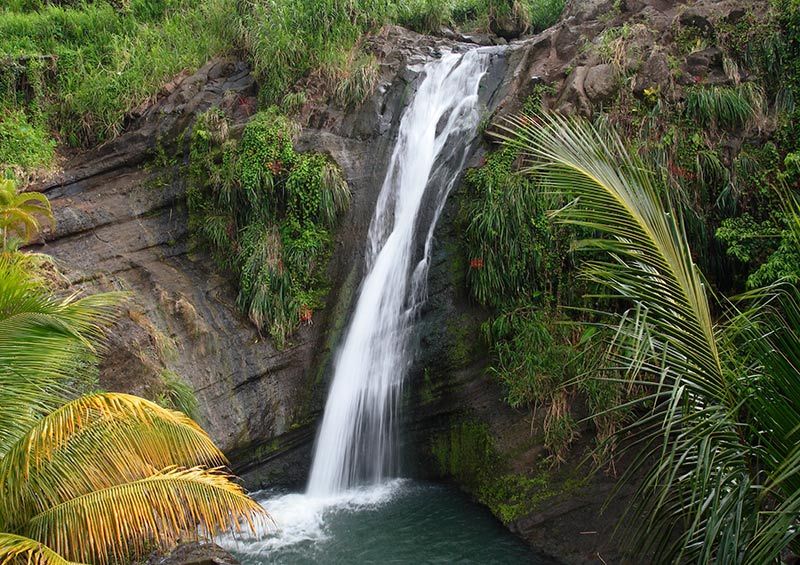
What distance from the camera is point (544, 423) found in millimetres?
7680

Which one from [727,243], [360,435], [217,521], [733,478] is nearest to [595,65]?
[727,243]

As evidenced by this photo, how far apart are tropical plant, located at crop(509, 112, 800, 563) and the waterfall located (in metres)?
4.74

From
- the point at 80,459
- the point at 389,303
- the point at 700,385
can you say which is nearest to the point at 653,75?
the point at 389,303

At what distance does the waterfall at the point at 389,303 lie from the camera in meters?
9.05

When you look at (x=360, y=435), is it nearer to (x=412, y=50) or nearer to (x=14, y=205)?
(x=14, y=205)

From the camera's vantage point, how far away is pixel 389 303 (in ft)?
30.9

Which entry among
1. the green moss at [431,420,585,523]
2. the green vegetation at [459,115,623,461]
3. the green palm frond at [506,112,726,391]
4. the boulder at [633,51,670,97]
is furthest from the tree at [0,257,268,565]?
the boulder at [633,51,670,97]

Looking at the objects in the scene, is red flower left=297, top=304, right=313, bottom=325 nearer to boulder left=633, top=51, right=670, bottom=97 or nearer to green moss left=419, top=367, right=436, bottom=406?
green moss left=419, top=367, right=436, bottom=406

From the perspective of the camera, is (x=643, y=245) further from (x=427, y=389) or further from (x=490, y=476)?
(x=427, y=389)

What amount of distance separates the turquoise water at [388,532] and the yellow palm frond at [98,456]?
9.77ft

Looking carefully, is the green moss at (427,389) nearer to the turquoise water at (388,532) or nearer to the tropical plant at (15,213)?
the turquoise water at (388,532)

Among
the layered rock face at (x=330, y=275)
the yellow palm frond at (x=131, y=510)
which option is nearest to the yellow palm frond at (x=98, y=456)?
the yellow palm frond at (x=131, y=510)

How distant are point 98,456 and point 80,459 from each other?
0.13 metres

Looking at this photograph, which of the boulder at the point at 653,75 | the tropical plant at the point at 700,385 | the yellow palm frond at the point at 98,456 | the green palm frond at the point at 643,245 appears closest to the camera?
the tropical plant at the point at 700,385
